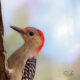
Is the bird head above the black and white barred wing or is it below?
above

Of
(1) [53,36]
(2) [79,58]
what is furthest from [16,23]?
(2) [79,58]

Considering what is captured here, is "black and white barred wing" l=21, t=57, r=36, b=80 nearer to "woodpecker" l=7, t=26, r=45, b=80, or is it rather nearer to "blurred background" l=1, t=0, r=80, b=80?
"woodpecker" l=7, t=26, r=45, b=80

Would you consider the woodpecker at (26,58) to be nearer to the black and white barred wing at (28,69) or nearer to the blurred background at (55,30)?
the black and white barred wing at (28,69)

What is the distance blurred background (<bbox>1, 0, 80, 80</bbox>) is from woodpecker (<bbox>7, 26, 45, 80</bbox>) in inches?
12.0

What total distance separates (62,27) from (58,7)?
0.15 m

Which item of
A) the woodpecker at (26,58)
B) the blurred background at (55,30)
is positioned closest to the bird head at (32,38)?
the woodpecker at (26,58)

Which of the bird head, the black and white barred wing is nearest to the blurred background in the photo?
the bird head

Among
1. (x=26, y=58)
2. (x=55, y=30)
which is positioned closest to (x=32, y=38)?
(x=26, y=58)

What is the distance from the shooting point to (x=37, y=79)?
1550 mm

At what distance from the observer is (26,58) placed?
3.76ft

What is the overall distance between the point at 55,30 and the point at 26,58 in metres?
0.52

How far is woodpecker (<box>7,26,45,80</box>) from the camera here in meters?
1.10

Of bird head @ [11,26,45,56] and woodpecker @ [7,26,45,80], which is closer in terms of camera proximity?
woodpecker @ [7,26,45,80]

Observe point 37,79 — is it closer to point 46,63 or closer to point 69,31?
point 46,63
